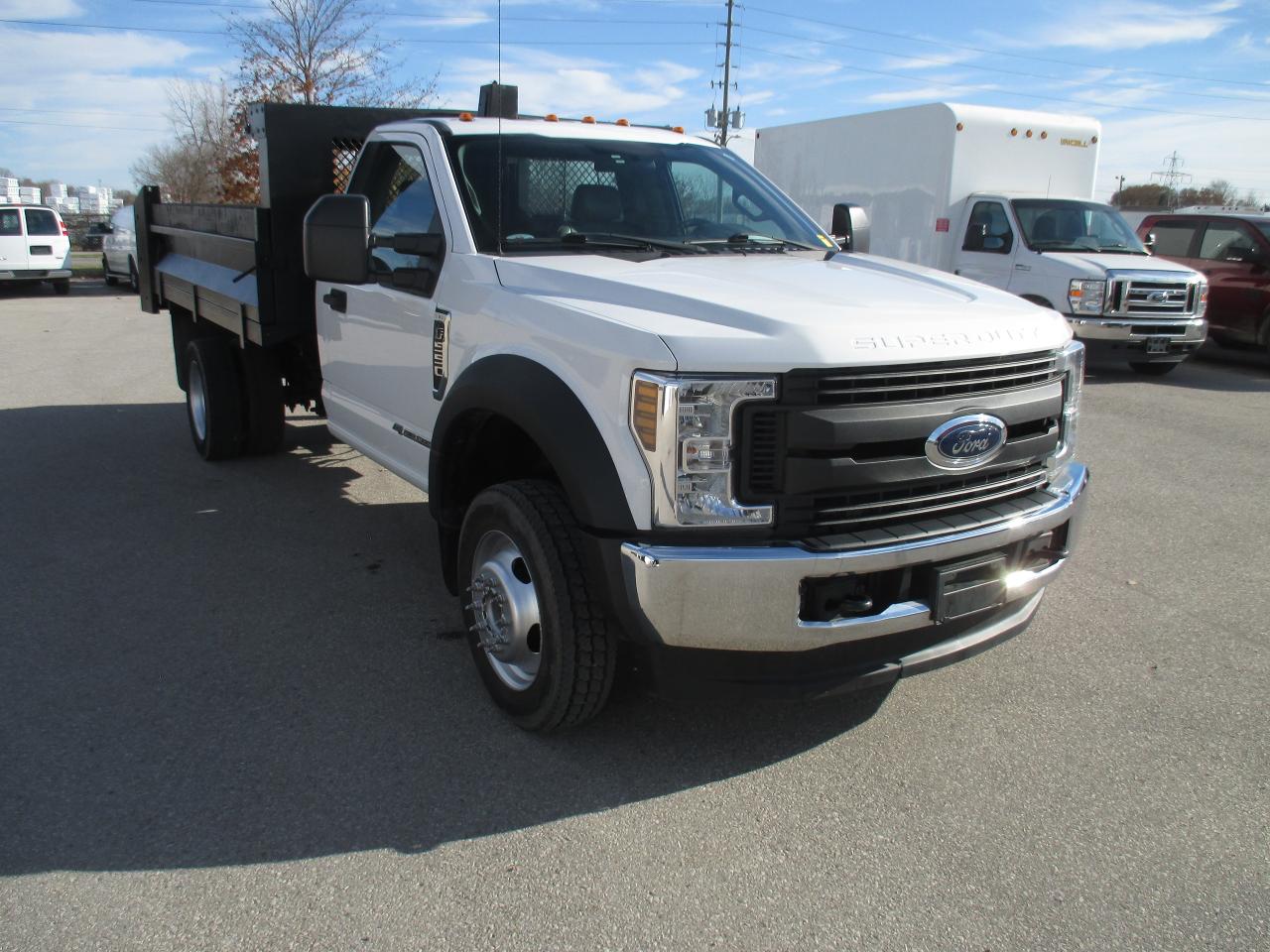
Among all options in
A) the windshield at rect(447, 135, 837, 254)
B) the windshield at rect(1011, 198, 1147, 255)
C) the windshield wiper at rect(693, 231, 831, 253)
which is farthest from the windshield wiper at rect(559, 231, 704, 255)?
the windshield at rect(1011, 198, 1147, 255)

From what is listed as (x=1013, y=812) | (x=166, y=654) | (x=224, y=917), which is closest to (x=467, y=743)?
(x=224, y=917)

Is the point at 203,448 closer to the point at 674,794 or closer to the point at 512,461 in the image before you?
the point at 512,461

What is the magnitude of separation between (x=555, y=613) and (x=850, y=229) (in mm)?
2888

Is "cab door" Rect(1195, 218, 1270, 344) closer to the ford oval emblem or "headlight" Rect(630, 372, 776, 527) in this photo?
the ford oval emblem

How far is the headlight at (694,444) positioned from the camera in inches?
108

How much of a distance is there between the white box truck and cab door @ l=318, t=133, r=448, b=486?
8945 millimetres

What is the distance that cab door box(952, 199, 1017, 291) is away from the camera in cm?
1214

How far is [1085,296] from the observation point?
1145 centimetres

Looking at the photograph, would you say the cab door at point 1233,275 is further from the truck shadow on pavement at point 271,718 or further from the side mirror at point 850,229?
the truck shadow on pavement at point 271,718

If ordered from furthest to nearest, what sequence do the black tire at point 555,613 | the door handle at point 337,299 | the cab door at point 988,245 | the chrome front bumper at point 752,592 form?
the cab door at point 988,245
the door handle at point 337,299
the black tire at point 555,613
the chrome front bumper at point 752,592

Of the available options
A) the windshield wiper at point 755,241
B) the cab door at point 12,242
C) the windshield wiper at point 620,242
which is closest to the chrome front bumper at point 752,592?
the windshield wiper at point 620,242

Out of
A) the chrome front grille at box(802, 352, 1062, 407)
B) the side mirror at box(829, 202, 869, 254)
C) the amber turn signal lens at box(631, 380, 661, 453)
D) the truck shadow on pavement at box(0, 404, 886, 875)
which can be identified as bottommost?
the truck shadow on pavement at box(0, 404, 886, 875)

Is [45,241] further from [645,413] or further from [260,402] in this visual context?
[645,413]

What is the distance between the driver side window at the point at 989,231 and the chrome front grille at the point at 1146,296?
137 centimetres
